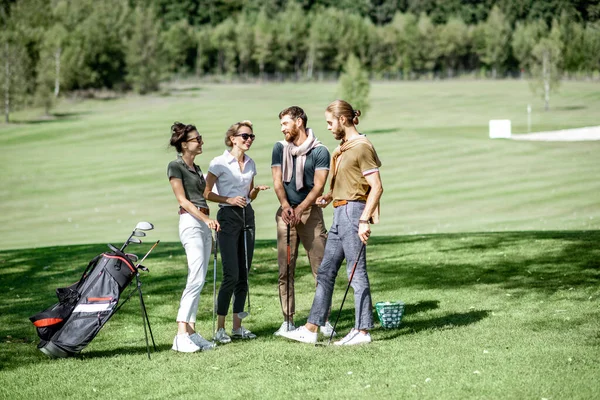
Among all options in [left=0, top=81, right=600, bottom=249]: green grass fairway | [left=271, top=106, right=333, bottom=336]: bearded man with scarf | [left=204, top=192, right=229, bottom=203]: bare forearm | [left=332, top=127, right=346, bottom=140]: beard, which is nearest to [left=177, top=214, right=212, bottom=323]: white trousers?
[left=204, top=192, right=229, bottom=203]: bare forearm

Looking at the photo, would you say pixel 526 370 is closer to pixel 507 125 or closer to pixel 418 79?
pixel 507 125

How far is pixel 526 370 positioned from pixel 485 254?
5.89 m

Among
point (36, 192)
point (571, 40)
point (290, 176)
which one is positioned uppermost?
point (571, 40)

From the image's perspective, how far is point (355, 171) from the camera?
724cm

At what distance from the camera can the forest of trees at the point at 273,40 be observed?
302ft

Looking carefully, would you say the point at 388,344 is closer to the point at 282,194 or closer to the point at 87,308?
the point at 282,194

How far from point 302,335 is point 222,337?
81 centimetres

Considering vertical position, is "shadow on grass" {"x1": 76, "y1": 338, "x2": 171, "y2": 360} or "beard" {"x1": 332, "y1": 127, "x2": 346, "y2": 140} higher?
"beard" {"x1": 332, "y1": 127, "x2": 346, "y2": 140}

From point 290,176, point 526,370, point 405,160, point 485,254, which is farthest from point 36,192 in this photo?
point 526,370

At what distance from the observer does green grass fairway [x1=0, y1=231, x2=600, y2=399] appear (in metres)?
6.03

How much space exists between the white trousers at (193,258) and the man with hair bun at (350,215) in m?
1.02

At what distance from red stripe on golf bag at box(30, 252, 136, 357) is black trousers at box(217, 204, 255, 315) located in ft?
3.32

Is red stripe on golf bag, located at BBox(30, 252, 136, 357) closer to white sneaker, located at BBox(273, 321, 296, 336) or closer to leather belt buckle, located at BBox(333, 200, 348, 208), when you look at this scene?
white sneaker, located at BBox(273, 321, 296, 336)

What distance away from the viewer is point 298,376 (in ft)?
20.9
